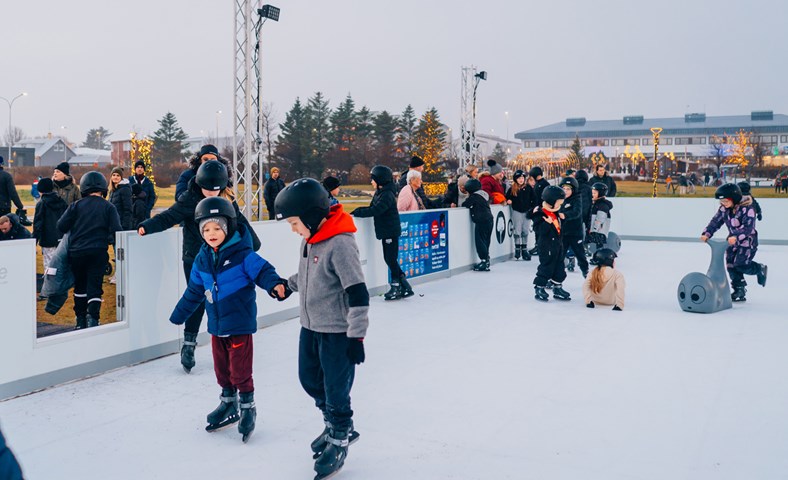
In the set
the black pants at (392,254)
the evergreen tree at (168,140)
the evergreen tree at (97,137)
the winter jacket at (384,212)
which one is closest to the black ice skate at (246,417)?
the winter jacket at (384,212)

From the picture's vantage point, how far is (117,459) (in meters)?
3.91

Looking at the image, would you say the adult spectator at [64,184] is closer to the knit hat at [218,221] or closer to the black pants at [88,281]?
the black pants at [88,281]

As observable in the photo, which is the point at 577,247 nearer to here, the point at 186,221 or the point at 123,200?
the point at 123,200

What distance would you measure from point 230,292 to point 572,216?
743 cm

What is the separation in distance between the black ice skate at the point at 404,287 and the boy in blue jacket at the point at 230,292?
5.10 metres

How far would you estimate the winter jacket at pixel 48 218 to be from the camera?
8.54 metres

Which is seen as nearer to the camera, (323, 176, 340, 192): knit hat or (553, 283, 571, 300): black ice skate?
(323, 176, 340, 192): knit hat

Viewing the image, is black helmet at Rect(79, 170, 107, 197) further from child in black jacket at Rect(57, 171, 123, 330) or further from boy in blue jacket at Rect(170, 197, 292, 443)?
boy in blue jacket at Rect(170, 197, 292, 443)

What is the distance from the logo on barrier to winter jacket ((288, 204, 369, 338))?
401 inches

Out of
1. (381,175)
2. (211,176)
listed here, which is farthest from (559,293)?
(211,176)

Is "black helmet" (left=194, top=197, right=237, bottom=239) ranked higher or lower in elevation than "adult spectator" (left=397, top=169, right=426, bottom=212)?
lower

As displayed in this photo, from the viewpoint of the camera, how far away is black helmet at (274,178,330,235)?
3611 mm

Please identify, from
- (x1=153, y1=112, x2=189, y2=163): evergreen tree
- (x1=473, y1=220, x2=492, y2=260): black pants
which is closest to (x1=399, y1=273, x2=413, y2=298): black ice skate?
(x1=473, y1=220, x2=492, y2=260): black pants

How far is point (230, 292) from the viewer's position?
14.0ft
